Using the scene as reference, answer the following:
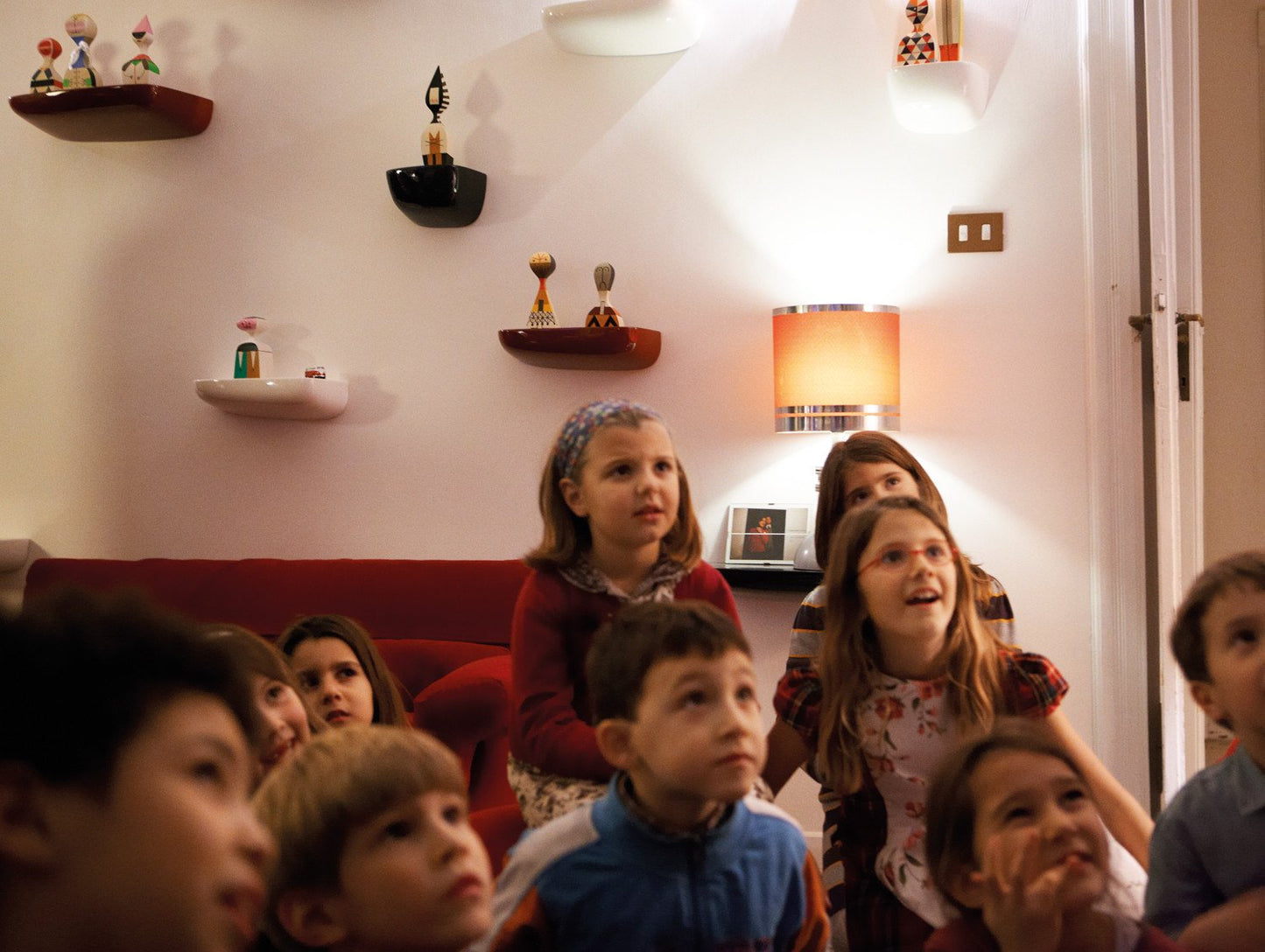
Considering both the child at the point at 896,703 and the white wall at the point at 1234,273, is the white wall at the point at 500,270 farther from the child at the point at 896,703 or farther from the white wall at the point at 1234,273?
the child at the point at 896,703

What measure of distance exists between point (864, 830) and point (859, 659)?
0.25 meters

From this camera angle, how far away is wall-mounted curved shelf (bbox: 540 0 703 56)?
311 centimetres

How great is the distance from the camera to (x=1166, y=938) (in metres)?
1.11

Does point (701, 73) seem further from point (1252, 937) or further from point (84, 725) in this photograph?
point (84, 725)

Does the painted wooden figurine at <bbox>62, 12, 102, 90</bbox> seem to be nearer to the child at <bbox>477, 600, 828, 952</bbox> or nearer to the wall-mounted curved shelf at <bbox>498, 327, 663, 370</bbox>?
the wall-mounted curved shelf at <bbox>498, 327, 663, 370</bbox>

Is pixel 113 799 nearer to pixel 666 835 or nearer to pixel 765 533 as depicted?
pixel 666 835

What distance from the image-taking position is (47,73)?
358 cm

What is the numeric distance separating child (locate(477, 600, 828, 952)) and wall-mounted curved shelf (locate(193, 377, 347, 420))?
235 centimetres

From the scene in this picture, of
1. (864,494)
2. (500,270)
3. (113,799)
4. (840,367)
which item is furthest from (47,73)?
(113,799)

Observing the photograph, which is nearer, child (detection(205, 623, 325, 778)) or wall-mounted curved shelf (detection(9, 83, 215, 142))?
child (detection(205, 623, 325, 778))

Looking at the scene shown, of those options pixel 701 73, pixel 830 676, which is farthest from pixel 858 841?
pixel 701 73

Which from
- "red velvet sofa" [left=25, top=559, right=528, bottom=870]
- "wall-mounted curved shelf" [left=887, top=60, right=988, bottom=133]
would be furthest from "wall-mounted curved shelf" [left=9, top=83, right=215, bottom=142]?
"wall-mounted curved shelf" [left=887, top=60, right=988, bottom=133]

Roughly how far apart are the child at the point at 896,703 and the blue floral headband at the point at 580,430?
409 mm

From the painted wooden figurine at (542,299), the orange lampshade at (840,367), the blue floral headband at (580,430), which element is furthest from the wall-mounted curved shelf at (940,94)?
the blue floral headband at (580,430)
